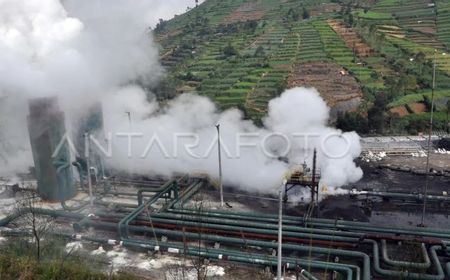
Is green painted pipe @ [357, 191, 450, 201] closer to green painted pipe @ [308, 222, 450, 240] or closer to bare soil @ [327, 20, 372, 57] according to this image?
green painted pipe @ [308, 222, 450, 240]

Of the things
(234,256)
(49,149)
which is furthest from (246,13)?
(234,256)

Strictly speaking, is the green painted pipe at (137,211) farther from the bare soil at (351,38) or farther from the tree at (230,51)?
the tree at (230,51)

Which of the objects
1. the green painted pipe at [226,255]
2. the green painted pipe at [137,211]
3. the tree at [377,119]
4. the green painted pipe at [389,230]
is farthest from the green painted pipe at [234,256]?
the tree at [377,119]

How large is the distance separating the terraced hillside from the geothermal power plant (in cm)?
1304

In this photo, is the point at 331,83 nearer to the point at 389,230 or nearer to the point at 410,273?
the point at 389,230

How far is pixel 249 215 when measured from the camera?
74.5 ft

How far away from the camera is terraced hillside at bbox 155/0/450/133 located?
45469 millimetres

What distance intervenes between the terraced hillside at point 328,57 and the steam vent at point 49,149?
17.6 meters

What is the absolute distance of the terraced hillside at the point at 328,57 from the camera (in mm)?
45469

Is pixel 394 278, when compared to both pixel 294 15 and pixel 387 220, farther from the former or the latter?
pixel 294 15

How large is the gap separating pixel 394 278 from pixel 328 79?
3871 centimetres

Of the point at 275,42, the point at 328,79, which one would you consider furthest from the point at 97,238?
the point at 275,42

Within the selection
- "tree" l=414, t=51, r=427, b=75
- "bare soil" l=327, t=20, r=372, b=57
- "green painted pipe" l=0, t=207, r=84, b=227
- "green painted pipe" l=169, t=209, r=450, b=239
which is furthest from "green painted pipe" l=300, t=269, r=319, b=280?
"bare soil" l=327, t=20, r=372, b=57

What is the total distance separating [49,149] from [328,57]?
46.2 metres
